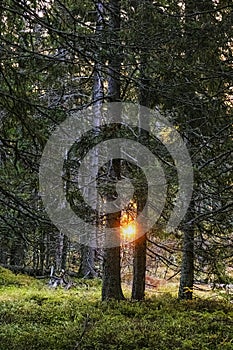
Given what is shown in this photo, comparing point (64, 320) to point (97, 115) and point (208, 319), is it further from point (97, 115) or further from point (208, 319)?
point (97, 115)

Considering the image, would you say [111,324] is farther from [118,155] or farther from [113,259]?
[118,155]

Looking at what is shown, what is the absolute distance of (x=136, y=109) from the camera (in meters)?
9.28

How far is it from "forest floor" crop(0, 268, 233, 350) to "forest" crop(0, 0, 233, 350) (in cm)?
3

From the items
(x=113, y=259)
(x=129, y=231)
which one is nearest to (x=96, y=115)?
(x=129, y=231)

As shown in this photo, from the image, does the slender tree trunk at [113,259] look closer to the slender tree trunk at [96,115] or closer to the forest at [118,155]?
the forest at [118,155]

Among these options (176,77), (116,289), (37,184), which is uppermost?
(176,77)

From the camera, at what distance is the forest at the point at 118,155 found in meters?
5.11

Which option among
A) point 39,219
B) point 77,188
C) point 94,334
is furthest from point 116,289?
point 39,219

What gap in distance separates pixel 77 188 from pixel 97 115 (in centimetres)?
312

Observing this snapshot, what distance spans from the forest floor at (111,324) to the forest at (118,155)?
0.03 meters

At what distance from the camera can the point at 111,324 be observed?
6621mm

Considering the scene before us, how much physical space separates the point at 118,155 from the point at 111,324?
3425 millimetres

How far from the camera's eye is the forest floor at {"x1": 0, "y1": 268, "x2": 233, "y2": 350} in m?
5.62

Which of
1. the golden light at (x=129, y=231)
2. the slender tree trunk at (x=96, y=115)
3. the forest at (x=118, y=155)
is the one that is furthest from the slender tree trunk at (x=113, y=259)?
the golden light at (x=129, y=231)
